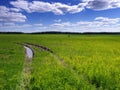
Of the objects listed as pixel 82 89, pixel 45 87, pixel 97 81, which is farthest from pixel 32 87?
pixel 97 81

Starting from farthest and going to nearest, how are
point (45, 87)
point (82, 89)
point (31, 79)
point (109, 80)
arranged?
point (31, 79) → point (109, 80) → point (45, 87) → point (82, 89)

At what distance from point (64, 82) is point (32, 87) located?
215cm

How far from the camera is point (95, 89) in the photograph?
13.6m

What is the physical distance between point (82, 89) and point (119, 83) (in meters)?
2.77

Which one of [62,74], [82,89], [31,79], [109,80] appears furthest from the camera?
[62,74]

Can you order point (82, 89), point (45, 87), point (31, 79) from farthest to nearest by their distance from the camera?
point (31, 79) < point (45, 87) < point (82, 89)

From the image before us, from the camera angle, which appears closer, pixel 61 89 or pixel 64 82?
pixel 61 89

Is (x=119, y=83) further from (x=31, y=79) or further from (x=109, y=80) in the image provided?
(x=31, y=79)

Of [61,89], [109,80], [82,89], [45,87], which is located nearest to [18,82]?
[45,87]

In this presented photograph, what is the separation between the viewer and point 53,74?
701 inches

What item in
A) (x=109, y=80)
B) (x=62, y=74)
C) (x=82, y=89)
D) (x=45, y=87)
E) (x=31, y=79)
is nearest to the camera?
(x=82, y=89)

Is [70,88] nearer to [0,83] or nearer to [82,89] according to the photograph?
[82,89]

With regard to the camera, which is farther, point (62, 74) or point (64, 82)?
point (62, 74)

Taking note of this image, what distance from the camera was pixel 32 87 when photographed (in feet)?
46.6
